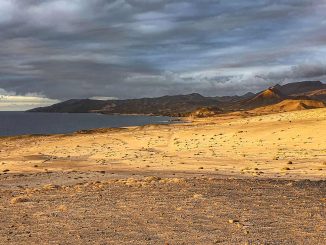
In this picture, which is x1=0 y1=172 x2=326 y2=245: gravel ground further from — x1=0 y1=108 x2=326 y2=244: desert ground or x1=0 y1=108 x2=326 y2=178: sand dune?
x1=0 y1=108 x2=326 y2=178: sand dune

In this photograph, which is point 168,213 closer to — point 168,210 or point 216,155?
point 168,210

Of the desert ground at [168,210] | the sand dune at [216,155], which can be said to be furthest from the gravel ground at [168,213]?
the sand dune at [216,155]

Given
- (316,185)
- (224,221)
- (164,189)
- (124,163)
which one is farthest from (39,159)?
(224,221)

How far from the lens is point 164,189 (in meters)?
18.5

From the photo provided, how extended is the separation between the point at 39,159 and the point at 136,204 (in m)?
28.5

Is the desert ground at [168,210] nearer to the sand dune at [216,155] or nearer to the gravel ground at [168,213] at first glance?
the gravel ground at [168,213]

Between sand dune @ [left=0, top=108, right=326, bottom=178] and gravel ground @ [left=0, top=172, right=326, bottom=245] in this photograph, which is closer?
gravel ground @ [left=0, top=172, right=326, bottom=245]

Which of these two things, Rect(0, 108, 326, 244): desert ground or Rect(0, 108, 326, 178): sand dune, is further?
Rect(0, 108, 326, 178): sand dune

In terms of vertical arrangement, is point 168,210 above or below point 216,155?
above

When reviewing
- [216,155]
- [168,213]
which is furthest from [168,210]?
[216,155]

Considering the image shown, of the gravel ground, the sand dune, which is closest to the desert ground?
the gravel ground

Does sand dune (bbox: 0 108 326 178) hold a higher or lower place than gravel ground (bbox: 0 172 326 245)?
lower

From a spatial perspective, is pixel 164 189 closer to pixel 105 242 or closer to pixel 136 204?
pixel 136 204

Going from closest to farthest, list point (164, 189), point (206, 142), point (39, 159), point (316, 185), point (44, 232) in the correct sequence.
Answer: point (44, 232) < point (164, 189) < point (316, 185) < point (39, 159) < point (206, 142)
